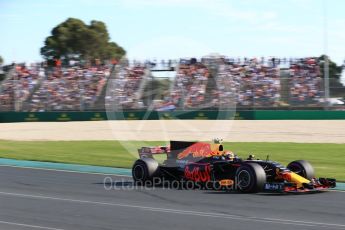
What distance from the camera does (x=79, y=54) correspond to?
284 ft

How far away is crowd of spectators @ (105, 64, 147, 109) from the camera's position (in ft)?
126

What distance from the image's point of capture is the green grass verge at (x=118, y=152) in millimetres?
17641

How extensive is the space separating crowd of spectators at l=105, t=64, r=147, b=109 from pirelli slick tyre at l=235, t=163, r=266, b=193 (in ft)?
86.8

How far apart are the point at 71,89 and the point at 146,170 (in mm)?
31429

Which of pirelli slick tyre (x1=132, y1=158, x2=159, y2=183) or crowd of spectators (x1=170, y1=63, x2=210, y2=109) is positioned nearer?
pirelli slick tyre (x1=132, y1=158, x2=159, y2=183)

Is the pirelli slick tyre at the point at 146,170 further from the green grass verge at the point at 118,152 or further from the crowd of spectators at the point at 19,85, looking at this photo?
the crowd of spectators at the point at 19,85

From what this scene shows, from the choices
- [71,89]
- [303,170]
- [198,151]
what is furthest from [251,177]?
[71,89]

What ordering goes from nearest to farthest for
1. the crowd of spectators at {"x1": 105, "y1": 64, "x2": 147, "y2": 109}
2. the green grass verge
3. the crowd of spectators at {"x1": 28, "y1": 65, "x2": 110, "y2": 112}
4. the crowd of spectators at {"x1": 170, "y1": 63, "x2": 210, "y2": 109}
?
the green grass verge → the crowd of spectators at {"x1": 170, "y1": 63, "x2": 210, "y2": 109} → the crowd of spectators at {"x1": 105, "y1": 64, "x2": 147, "y2": 109} → the crowd of spectators at {"x1": 28, "y1": 65, "x2": 110, "y2": 112}

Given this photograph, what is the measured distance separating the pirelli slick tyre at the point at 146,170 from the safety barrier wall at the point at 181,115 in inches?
953

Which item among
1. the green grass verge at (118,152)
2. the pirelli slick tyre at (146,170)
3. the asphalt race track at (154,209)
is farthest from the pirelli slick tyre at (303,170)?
the green grass verge at (118,152)

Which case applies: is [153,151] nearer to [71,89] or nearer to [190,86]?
[190,86]

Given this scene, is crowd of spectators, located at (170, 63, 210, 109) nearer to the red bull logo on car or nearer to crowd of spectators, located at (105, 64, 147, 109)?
crowd of spectators, located at (105, 64, 147, 109)

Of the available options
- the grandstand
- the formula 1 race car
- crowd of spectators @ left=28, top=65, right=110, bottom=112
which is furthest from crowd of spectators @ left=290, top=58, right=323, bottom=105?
the formula 1 race car

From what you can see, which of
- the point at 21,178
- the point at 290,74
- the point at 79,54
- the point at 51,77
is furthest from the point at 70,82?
the point at 79,54
